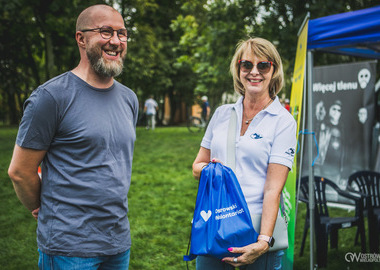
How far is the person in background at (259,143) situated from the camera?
6.02 ft

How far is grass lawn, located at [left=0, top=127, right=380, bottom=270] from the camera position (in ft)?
13.6

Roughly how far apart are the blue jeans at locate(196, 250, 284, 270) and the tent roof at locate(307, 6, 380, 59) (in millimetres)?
2337

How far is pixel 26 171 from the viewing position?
1.66 meters

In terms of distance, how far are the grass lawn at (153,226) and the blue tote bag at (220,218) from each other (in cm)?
250

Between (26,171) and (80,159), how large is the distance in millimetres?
250

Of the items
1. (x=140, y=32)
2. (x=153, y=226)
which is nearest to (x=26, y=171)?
(x=153, y=226)

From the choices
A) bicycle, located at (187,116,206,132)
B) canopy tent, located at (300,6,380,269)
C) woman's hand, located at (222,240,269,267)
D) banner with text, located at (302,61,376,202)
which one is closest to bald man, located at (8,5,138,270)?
woman's hand, located at (222,240,269,267)

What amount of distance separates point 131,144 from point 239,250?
2.51 ft

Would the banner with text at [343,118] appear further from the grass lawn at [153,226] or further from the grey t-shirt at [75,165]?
the grey t-shirt at [75,165]

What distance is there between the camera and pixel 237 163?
1.94 metres

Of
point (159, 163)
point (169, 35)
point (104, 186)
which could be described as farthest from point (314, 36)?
point (169, 35)

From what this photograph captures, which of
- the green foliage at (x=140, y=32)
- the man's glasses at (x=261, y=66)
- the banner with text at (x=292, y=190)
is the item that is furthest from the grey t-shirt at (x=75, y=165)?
the banner with text at (x=292, y=190)

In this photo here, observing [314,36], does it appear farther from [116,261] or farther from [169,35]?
[169,35]

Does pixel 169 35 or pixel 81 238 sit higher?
pixel 169 35
